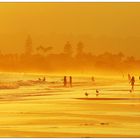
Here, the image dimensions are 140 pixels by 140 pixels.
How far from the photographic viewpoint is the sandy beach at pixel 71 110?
407cm

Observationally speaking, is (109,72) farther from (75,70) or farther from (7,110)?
(7,110)

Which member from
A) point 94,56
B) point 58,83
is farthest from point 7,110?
point 94,56

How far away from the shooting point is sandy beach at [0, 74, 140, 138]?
4.07 m

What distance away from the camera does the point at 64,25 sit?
420 cm

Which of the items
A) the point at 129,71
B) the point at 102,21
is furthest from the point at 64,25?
the point at 129,71

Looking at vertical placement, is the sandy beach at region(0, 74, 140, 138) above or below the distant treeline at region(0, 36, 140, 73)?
below

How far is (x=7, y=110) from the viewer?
13.5ft

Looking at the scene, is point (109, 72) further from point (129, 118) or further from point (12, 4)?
point (12, 4)

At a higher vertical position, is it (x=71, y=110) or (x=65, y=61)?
(x=65, y=61)

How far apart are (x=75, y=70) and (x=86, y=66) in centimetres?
8

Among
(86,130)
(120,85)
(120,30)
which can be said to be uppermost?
(120,30)

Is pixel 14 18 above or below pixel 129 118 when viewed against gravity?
above

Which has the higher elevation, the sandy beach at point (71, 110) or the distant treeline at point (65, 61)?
the distant treeline at point (65, 61)

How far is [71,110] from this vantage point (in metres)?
4.11
